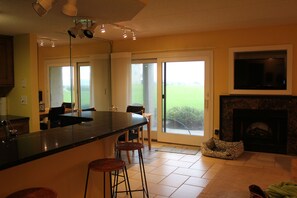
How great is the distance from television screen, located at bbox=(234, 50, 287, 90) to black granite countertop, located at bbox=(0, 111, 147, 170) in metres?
3.14

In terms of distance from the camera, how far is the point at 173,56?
5914mm

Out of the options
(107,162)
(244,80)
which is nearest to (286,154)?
(244,80)

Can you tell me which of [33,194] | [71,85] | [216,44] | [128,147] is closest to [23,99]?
[71,85]

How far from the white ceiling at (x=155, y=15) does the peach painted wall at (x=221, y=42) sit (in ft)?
0.67

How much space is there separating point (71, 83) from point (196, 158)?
8.56 ft

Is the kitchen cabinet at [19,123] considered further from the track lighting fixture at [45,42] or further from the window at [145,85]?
the window at [145,85]

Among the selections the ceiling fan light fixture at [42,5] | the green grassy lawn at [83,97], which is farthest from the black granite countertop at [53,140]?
the green grassy lawn at [83,97]

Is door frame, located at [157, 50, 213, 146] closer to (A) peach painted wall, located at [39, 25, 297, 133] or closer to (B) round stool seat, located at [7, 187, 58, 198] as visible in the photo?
(A) peach painted wall, located at [39, 25, 297, 133]

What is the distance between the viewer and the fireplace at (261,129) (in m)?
5.15

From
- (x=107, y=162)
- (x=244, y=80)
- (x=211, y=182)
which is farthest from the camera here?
(x=244, y=80)

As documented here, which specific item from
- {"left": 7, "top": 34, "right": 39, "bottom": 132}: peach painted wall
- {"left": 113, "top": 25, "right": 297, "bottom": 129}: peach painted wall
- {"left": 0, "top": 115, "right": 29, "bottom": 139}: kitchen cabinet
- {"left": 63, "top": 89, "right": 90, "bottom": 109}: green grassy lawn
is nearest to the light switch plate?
{"left": 7, "top": 34, "right": 39, "bottom": 132}: peach painted wall

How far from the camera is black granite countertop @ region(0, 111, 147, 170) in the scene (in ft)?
5.51

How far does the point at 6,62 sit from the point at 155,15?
234 cm

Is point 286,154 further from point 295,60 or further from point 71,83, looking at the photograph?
point 71,83
